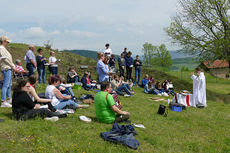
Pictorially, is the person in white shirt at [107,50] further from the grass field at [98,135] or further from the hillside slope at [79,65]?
the grass field at [98,135]

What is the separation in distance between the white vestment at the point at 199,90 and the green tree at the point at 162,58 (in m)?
A: 62.7

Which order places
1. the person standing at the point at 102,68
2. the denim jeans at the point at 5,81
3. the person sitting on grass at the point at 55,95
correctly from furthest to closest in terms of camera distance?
1. the person standing at the point at 102,68
2. the denim jeans at the point at 5,81
3. the person sitting on grass at the point at 55,95

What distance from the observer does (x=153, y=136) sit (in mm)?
5777

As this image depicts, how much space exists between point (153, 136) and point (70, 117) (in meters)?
2.58

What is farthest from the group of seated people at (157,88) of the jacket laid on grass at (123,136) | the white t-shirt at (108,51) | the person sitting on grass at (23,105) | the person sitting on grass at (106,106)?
the person sitting on grass at (23,105)

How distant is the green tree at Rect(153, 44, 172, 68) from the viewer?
73500 mm

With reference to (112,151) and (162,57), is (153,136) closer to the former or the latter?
(112,151)

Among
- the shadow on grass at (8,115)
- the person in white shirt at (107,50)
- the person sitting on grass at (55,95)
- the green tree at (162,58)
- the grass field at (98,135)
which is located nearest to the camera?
the grass field at (98,135)

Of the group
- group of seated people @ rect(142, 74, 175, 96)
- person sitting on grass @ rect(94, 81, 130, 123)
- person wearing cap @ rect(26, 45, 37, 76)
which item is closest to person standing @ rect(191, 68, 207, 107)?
group of seated people @ rect(142, 74, 175, 96)

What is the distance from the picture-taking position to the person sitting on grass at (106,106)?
6117mm

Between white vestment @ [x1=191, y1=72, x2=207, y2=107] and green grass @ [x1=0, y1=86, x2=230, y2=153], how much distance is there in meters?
3.73

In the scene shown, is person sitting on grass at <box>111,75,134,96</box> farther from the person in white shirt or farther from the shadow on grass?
the shadow on grass

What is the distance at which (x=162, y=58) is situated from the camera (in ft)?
245

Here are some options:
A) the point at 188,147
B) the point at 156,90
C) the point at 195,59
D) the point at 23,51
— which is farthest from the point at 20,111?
Answer: the point at 195,59
